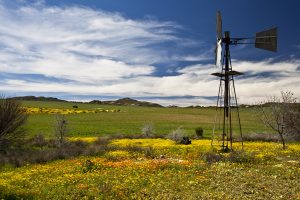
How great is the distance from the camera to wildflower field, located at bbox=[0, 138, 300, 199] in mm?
20156

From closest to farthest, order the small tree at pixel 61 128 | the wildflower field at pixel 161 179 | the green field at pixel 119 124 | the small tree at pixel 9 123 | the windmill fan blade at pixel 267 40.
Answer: the wildflower field at pixel 161 179, the small tree at pixel 9 123, the windmill fan blade at pixel 267 40, the small tree at pixel 61 128, the green field at pixel 119 124

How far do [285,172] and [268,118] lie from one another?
28190mm

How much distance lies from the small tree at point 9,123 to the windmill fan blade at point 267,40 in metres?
23.5

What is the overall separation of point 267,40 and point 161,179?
783 inches

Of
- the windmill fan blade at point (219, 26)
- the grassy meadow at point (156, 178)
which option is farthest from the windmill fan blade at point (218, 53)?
the grassy meadow at point (156, 178)

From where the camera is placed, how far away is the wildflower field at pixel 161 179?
20.2 metres

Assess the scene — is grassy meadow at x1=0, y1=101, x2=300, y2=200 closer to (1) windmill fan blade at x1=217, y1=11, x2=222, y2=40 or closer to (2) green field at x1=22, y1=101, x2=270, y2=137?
(1) windmill fan blade at x1=217, y1=11, x2=222, y2=40

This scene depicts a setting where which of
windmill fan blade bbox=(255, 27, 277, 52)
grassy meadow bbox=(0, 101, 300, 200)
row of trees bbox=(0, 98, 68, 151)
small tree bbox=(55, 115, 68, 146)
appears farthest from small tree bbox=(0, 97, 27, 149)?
windmill fan blade bbox=(255, 27, 277, 52)

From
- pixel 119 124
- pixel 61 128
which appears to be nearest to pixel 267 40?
pixel 61 128

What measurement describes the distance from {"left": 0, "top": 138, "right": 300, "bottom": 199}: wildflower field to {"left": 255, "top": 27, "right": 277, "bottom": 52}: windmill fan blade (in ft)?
34.6

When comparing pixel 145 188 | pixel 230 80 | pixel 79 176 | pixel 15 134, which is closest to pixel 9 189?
pixel 79 176

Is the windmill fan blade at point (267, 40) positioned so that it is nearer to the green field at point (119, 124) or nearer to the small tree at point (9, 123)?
the small tree at point (9, 123)

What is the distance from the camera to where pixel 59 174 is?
2789 cm

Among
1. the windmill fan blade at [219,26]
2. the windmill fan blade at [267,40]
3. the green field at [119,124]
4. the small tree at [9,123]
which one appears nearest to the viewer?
the small tree at [9,123]
